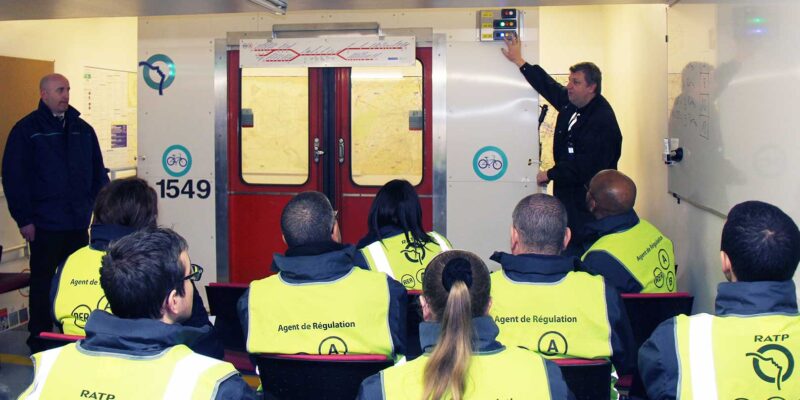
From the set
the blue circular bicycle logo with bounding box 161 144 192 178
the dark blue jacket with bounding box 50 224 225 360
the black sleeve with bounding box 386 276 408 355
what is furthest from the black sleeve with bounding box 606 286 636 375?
the blue circular bicycle logo with bounding box 161 144 192 178

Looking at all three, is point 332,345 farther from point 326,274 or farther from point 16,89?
point 16,89

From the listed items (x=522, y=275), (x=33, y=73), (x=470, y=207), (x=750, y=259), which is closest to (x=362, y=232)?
(x=470, y=207)

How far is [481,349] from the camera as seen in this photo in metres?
2.02

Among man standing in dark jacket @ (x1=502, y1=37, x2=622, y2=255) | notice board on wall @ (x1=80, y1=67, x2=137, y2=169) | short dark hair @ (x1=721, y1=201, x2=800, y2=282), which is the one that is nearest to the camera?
short dark hair @ (x1=721, y1=201, x2=800, y2=282)

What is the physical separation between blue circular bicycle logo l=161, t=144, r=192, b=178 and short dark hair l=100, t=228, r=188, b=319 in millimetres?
4707

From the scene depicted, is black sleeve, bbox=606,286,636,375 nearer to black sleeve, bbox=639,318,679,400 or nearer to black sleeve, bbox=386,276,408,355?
black sleeve, bbox=639,318,679,400

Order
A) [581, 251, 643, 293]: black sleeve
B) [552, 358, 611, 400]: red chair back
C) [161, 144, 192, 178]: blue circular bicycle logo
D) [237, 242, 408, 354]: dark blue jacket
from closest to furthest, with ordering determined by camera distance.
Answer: [552, 358, 611, 400]: red chair back, [237, 242, 408, 354]: dark blue jacket, [581, 251, 643, 293]: black sleeve, [161, 144, 192, 178]: blue circular bicycle logo

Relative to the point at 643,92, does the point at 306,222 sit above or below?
below

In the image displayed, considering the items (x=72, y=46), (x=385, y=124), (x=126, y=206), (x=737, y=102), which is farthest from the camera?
(x=72, y=46)

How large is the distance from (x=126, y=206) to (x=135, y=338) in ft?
6.03

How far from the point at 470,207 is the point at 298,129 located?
1.49 meters

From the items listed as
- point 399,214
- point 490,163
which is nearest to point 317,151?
point 490,163

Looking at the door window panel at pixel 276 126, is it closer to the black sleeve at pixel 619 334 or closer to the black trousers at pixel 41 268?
the black trousers at pixel 41 268

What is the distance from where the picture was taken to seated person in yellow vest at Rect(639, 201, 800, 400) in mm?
2174
